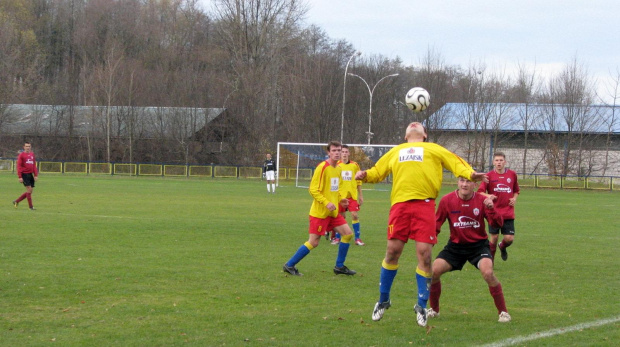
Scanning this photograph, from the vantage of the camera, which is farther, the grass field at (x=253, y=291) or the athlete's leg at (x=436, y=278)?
the athlete's leg at (x=436, y=278)

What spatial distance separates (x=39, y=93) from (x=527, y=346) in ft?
222

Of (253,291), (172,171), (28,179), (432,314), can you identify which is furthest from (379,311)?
(172,171)

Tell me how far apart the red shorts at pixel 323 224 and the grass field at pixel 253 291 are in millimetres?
698

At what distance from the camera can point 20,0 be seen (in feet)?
247

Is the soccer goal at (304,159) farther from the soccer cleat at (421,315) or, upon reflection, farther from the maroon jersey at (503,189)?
the soccer cleat at (421,315)

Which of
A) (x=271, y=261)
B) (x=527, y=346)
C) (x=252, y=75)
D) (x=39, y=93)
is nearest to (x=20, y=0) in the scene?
(x=39, y=93)

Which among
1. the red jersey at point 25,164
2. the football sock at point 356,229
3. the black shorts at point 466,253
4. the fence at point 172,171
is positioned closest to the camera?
the black shorts at point 466,253

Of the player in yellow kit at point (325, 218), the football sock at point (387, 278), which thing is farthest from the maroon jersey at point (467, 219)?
the player in yellow kit at point (325, 218)

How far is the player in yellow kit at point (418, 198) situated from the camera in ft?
21.2

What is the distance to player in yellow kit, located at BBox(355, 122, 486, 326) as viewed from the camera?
6461mm

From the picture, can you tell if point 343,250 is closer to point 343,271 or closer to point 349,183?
point 343,271

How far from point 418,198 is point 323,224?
3.48 metres

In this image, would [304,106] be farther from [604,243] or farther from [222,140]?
[604,243]

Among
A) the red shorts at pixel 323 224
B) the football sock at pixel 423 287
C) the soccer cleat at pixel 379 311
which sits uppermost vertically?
the red shorts at pixel 323 224
